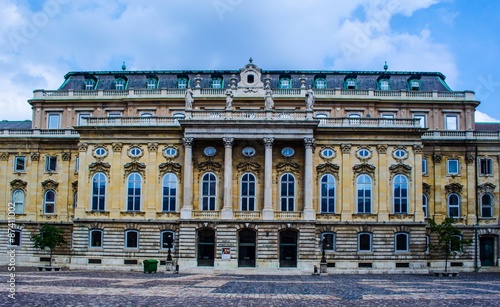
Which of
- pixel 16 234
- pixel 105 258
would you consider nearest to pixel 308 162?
pixel 105 258

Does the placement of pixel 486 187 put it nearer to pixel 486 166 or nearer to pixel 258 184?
pixel 486 166

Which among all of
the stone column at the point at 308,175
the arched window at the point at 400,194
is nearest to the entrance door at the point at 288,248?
the stone column at the point at 308,175

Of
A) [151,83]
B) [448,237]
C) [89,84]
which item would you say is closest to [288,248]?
[448,237]

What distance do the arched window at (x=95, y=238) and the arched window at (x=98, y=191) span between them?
84.5 inches

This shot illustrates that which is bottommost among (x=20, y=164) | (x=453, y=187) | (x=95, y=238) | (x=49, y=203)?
(x=95, y=238)

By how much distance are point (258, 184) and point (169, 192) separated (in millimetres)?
8483

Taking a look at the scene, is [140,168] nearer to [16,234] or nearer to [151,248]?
[151,248]

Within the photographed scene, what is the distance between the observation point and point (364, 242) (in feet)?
195

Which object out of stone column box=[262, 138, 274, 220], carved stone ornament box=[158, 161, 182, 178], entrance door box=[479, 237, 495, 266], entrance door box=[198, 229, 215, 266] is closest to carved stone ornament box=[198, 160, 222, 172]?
carved stone ornament box=[158, 161, 182, 178]

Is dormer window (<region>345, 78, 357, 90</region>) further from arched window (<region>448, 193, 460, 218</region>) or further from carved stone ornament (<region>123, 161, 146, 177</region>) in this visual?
carved stone ornament (<region>123, 161, 146, 177</region>)

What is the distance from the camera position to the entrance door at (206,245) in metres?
58.5

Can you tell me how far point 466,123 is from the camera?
67.8 metres

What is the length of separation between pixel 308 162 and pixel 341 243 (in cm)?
805

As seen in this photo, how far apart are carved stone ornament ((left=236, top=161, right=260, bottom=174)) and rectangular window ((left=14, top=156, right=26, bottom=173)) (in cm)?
2371
